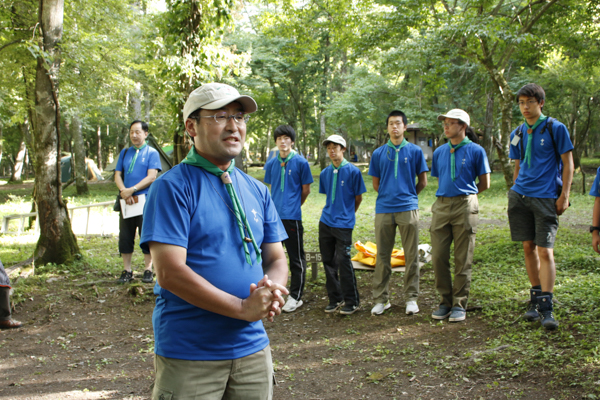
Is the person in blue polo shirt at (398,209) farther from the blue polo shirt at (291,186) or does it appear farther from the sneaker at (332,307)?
the blue polo shirt at (291,186)

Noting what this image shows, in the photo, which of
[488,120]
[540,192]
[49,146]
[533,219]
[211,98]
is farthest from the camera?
[488,120]

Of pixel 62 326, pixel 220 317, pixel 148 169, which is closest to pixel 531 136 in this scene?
pixel 220 317

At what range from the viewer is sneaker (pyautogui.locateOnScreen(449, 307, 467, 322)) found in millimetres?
4945

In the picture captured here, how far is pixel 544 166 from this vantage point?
4613mm

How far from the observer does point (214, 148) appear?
6.57ft

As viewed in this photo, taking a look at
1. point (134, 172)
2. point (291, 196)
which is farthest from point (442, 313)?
point (134, 172)

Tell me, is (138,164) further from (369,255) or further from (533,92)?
(533,92)

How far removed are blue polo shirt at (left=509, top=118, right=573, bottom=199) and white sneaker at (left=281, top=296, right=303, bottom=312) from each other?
9.76 feet

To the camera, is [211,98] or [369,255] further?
[369,255]

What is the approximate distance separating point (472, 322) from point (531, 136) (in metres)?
2.01

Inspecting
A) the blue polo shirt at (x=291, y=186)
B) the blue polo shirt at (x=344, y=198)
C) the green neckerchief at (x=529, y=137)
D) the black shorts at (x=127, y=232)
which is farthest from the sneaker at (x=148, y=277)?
the green neckerchief at (x=529, y=137)

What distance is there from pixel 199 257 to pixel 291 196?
420 cm

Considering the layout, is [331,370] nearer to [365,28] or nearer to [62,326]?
[62,326]

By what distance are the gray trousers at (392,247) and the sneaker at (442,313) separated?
1.19 feet
